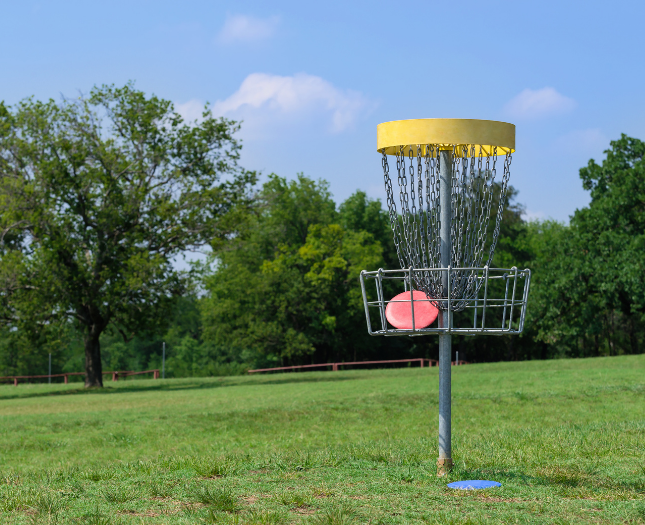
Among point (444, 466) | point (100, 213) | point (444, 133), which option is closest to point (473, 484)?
point (444, 466)

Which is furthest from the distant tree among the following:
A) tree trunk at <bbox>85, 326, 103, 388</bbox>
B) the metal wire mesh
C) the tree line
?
the metal wire mesh

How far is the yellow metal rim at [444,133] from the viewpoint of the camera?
19.9 feet

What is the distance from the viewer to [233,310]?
55.0 meters

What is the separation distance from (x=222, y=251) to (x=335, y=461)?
88.5 ft

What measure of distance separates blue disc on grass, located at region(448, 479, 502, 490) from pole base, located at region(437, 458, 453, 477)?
30 cm

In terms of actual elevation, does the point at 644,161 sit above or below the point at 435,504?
above

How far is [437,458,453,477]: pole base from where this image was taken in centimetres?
660

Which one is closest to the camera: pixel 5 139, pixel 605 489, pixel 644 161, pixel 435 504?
pixel 435 504

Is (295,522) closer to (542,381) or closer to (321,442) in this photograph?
(321,442)

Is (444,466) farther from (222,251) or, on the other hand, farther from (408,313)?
(222,251)

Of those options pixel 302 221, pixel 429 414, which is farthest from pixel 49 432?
pixel 302 221

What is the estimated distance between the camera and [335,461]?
7613 millimetres

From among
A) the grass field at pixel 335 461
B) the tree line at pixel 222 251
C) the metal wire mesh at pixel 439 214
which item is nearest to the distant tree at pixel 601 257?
the tree line at pixel 222 251

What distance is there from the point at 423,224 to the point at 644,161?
41.8 metres
